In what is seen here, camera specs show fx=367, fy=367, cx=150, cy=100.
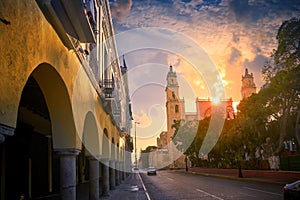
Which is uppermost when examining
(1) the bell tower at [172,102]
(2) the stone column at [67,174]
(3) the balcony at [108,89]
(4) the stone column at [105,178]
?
(1) the bell tower at [172,102]

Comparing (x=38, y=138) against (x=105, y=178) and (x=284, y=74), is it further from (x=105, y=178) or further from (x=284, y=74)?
(x=284, y=74)

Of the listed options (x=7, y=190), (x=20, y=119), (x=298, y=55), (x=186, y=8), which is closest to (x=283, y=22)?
(x=298, y=55)

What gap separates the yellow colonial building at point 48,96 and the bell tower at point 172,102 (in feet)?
283

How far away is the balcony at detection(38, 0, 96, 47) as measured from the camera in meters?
6.99

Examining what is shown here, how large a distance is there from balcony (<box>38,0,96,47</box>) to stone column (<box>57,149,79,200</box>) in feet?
10.2

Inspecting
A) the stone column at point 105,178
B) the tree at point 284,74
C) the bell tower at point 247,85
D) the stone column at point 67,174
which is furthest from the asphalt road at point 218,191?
the bell tower at point 247,85

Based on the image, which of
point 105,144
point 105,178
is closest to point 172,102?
point 105,178

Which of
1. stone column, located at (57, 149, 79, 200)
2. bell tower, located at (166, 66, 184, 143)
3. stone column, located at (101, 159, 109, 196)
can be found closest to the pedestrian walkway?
stone column, located at (101, 159, 109, 196)

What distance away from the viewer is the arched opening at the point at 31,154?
13500 mm

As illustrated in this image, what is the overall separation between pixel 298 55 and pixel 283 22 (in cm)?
213

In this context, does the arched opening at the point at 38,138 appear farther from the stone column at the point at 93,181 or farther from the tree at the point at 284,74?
the tree at the point at 284,74

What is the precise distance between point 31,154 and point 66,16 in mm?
11177

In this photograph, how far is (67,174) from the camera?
9820 mm

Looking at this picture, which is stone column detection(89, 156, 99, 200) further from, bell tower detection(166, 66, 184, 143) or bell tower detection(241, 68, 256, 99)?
bell tower detection(166, 66, 184, 143)
